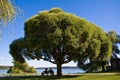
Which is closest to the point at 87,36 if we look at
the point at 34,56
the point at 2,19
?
the point at 34,56

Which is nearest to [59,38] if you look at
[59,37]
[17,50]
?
[59,37]

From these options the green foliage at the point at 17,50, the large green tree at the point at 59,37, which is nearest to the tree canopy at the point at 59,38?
the large green tree at the point at 59,37

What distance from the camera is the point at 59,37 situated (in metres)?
47.6

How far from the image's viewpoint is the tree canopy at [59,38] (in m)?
48.2

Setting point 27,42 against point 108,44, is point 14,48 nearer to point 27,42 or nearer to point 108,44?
point 27,42

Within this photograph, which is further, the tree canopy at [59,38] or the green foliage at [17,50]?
the green foliage at [17,50]

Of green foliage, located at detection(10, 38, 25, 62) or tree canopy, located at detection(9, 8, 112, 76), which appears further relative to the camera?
green foliage, located at detection(10, 38, 25, 62)

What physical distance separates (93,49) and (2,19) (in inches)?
1549

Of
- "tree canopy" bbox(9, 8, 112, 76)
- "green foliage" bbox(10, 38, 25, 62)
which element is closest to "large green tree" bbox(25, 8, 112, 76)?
"tree canopy" bbox(9, 8, 112, 76)

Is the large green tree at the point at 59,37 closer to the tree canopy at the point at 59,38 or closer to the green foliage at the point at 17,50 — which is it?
the tree canopy at the point at 59,38

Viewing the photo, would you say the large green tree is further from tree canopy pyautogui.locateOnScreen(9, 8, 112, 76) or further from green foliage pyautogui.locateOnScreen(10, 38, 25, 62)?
green foliage pyautogui.locateOnScreen(10, 38, 25, 62)

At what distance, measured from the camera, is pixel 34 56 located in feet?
175

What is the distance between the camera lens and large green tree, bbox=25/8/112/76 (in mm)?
48156

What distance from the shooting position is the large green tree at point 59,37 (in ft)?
158
